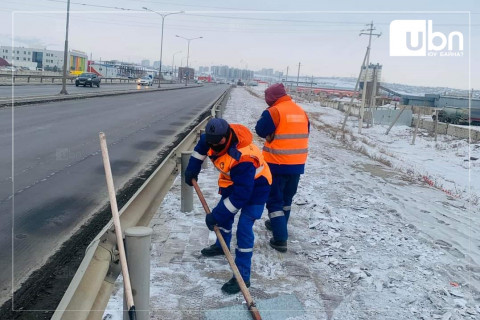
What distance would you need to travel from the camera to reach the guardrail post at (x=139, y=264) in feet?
8.48

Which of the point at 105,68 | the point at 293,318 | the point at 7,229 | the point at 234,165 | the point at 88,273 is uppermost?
the point at 105,68

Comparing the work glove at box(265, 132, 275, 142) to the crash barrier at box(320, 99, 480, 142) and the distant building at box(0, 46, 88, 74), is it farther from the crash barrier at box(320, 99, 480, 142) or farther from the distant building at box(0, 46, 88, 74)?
the distant building at box(0, 46, 88, 74)

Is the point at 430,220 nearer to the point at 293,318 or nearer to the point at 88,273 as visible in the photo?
the point at 293,318

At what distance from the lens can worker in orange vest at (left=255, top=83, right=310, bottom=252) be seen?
4.87 metres

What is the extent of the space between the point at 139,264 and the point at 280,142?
2648 millimetres

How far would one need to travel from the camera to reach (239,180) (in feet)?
12.3

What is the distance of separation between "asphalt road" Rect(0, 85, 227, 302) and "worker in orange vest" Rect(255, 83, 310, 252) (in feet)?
7.67

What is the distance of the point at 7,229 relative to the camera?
192 inches

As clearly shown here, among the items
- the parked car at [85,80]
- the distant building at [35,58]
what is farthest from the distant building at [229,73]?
the parked car at [85,80]

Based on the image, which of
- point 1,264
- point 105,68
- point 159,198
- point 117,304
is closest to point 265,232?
point 159,198

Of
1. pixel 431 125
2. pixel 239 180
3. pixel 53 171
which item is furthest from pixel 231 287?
pixel 431 125

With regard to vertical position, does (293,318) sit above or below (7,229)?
below

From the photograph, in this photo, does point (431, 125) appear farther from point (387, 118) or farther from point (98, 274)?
point (98, 274)

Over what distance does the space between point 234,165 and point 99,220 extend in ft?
8.08
